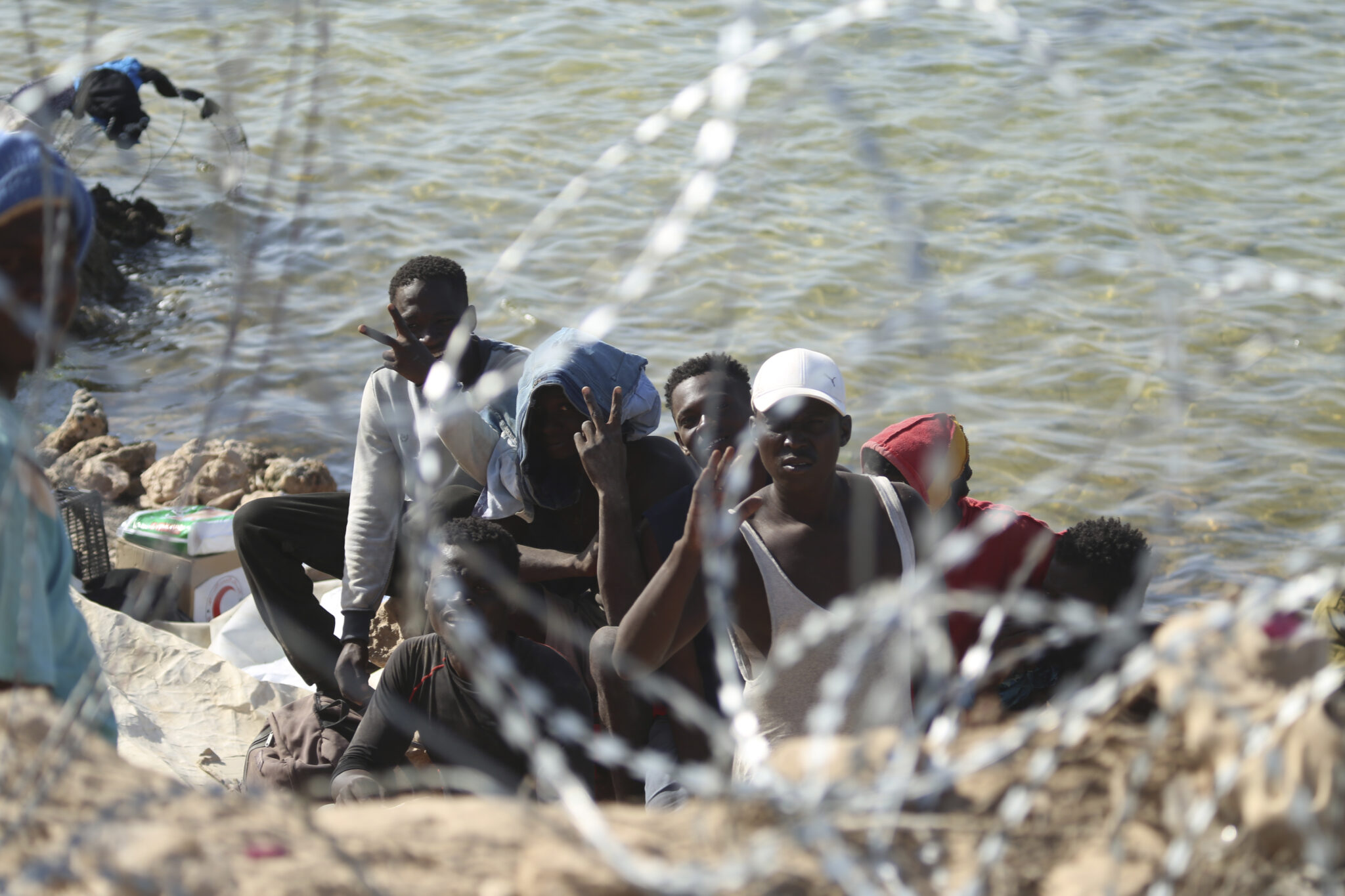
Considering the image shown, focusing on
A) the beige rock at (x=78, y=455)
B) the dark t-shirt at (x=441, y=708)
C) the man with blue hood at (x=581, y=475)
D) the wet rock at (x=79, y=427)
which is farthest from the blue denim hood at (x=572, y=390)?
the wet rock at (x=79, y=427)

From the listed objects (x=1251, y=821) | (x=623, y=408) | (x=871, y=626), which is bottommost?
(x=623, y=408)

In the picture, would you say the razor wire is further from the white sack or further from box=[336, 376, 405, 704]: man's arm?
the white sack

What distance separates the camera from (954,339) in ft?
23.0

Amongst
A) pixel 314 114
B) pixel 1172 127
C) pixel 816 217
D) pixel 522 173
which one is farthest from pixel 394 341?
pixel 1172 127

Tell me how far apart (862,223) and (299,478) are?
14.6 feet

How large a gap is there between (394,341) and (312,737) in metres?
1.10

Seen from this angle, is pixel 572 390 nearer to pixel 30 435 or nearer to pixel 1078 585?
pixel 1078 585

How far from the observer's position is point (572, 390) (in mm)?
3127

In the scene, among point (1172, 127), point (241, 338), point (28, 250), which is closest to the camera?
point (28, 250)

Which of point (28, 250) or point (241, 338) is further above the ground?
point (28, 250)

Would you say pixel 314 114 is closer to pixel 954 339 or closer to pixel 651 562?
pixel 651 562

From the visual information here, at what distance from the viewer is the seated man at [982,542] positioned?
274cm

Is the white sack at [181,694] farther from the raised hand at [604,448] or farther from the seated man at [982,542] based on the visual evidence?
the seated man at [982,542]

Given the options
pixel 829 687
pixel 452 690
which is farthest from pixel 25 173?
pixel 452 690
